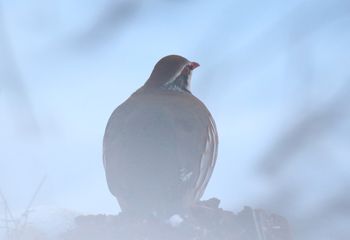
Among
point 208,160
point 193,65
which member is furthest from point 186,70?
point 208,160

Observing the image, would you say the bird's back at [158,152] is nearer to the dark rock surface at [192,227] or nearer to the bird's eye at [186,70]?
the dark rock surface at [192,227]

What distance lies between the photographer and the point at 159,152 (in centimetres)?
758

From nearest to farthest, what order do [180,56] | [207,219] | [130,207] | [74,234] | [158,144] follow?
[74,234] < [207,219] < [130,207] < [158,144] < [180,56]

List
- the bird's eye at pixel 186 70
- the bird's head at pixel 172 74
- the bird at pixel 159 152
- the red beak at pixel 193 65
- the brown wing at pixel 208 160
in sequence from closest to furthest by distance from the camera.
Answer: the bird at pixel 159 152
the brown wing at pixel 208 160
the bird's head at pixel 172 74
the bird's eye at pixel 186 70
the red beak at pixel 193 65

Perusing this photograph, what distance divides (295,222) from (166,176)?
1.63m

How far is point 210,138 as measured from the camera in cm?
805

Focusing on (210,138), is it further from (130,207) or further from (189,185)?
(130,207)

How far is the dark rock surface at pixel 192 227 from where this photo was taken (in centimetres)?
601

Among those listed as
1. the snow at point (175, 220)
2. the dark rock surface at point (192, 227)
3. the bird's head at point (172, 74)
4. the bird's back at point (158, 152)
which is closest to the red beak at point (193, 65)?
the bird's head at point (172, 74)

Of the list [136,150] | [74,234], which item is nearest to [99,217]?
[74,234]

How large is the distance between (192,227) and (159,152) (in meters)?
1.57

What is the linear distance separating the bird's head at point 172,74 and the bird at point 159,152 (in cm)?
39

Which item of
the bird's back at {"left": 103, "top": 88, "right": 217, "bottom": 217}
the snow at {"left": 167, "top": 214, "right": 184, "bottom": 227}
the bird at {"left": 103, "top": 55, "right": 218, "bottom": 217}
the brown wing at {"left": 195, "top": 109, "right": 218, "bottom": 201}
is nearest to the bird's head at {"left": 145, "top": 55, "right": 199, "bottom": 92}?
the bird at {"left": 103, "top": 55, "right": 218, "bottom": 217}

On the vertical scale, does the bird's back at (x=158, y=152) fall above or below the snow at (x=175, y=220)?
above
